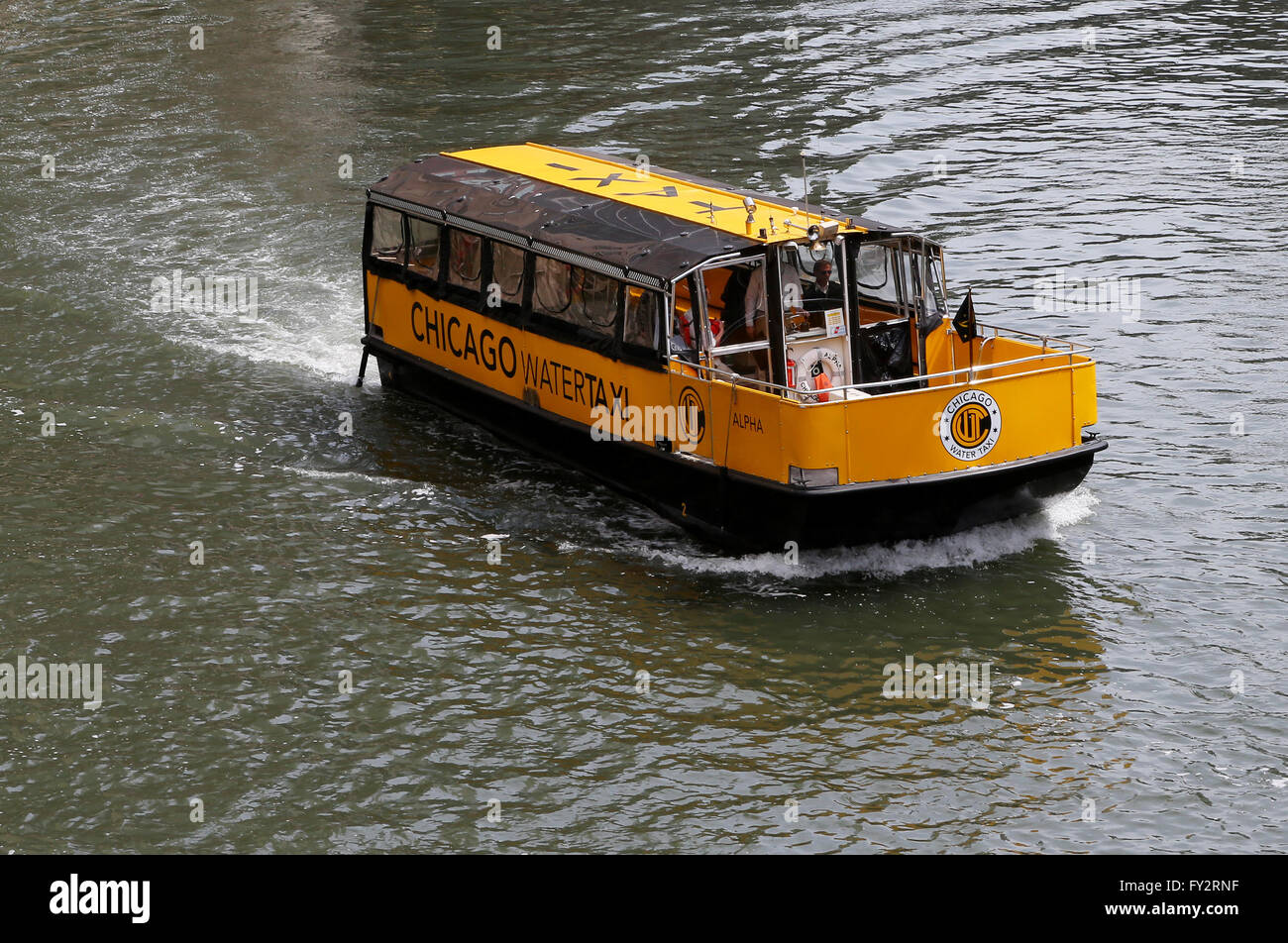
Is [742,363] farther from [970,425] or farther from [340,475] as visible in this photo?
[340,475]

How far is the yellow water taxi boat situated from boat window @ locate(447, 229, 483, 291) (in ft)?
0.10

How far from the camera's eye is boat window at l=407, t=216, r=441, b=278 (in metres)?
21.7

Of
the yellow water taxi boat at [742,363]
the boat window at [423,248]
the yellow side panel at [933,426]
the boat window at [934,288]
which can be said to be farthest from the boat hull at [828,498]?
the boat window at [423,248]

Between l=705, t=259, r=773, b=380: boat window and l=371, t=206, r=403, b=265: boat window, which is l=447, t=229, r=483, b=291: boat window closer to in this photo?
l=371, t=206, r=403, b=265: boat window

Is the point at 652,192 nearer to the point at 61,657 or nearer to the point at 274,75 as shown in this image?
the point at 61,657

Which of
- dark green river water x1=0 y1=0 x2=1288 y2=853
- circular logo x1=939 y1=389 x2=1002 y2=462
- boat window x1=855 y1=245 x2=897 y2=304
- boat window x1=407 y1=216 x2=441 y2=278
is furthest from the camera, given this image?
boat window x1=407 y1=216 x2=441 y2=278

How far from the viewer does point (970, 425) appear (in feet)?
54.5

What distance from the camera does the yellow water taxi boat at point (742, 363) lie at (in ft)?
54.2

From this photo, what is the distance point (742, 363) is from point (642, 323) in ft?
4.03

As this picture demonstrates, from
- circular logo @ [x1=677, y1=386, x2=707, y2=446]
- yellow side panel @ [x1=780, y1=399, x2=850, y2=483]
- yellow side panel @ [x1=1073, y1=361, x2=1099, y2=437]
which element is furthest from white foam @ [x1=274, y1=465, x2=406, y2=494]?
yellow side panel @ [x1=1073, y1=361, x2=1099, y2=437]

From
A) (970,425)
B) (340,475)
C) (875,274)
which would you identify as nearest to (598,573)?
(970,425)

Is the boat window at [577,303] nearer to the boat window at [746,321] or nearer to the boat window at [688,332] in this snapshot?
the boat window at [688,332]

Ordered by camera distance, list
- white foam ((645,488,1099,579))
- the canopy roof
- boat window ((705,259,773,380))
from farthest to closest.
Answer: the canopy roof → boat window ((705,259,773,380)) → white foam ((645,488,1099,579))
